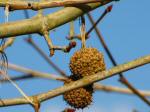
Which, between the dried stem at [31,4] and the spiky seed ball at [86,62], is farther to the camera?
the spiky seed ball at [86,62]

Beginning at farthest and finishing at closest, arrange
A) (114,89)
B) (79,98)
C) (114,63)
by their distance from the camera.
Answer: (114,89) → (114,63) → (79,98)

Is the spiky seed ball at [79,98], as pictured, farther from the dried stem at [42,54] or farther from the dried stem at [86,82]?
the dried stem at [42,54]

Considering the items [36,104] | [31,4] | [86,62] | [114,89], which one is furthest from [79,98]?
[114,89]

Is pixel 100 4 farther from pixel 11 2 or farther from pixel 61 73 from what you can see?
pixel 61 73

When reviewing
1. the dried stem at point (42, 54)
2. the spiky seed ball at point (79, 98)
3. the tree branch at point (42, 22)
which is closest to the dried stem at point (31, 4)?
the tree branch at point (42, 22)

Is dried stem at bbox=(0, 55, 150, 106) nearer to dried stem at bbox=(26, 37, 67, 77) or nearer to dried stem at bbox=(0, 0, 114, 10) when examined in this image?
dried stem at bbox=(0, 0, 114, 10)

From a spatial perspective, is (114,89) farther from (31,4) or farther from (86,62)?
(31,4)

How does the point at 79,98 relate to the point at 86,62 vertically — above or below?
below
